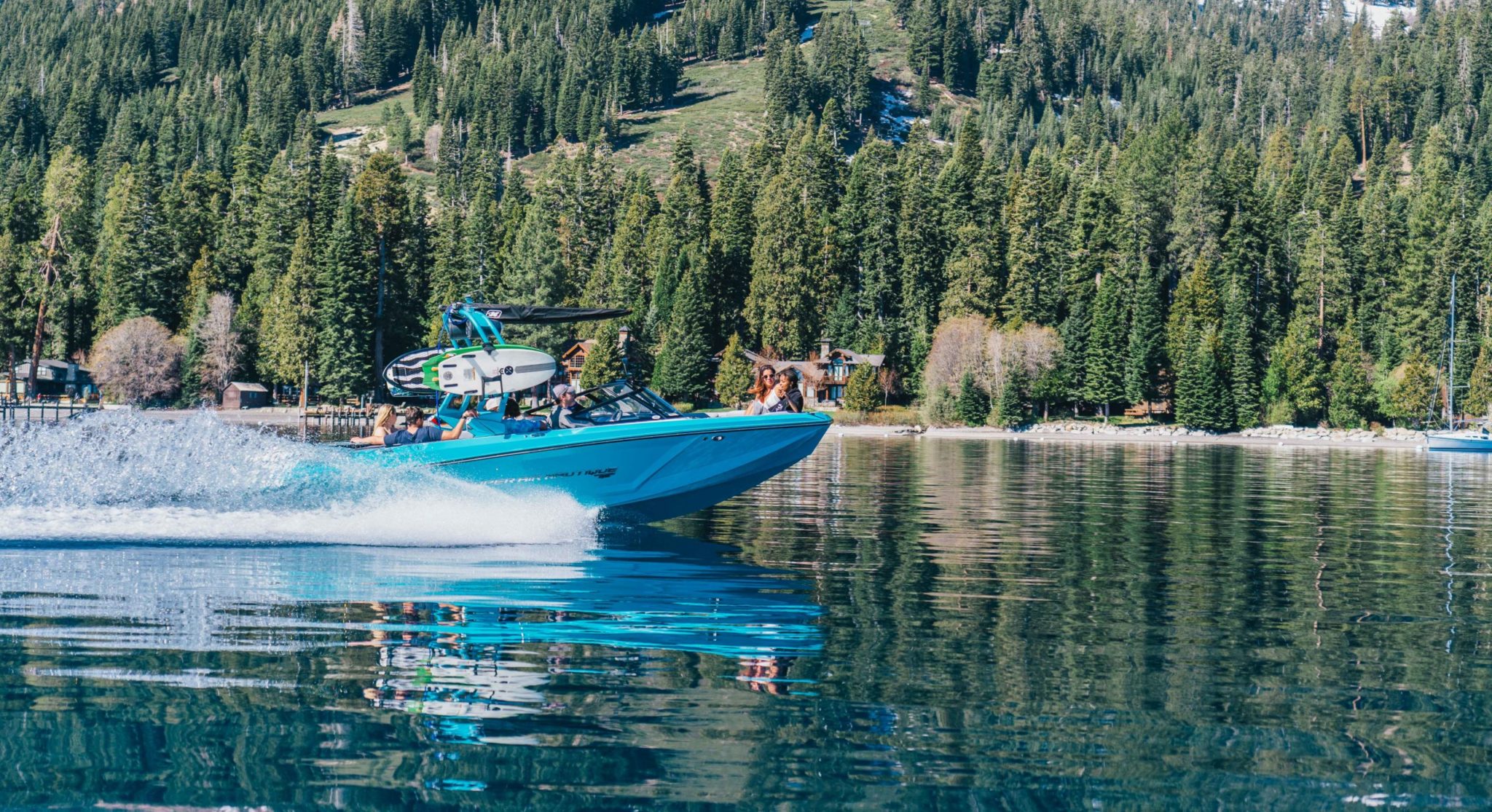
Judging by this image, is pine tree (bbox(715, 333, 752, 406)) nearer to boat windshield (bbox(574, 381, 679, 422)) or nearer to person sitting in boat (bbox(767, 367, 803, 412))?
person sitting in boat (bbox(767, 367, 803, 412))

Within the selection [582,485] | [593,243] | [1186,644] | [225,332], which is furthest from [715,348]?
[1186,644]

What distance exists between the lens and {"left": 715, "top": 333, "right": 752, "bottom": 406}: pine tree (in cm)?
9812

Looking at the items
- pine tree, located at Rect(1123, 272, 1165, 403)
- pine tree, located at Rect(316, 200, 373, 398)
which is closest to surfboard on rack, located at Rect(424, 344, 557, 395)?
pine tree, located at Rect(316, 200, 373, 398)

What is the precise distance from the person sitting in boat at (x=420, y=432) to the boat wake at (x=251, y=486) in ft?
1.43

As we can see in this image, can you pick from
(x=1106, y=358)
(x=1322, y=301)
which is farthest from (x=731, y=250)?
(x=1322, y=301)

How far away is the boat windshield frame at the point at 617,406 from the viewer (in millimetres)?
18531

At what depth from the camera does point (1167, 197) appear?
11588 centimetres

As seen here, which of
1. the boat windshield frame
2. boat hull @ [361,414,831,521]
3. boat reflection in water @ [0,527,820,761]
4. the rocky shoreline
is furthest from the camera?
the rocky shoreline

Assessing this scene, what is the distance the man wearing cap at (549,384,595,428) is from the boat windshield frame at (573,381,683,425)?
0.17 ft

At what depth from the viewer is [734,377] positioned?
98938 millimetres

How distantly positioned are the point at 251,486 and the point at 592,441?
447 centimetres

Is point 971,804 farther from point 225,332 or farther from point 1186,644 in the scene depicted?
point 225,332

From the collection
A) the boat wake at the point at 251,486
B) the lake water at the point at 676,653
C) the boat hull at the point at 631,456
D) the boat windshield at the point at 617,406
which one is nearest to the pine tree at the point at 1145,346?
the lake water at the point at 676,653

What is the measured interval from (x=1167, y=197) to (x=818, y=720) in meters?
114
